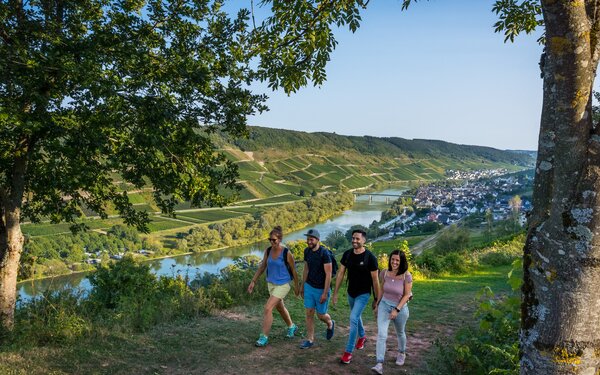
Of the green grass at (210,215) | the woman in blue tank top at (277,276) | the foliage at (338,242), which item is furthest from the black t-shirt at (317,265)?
the green grass at (210,215)

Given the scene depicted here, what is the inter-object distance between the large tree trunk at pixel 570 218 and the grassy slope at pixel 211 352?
3859 millimetres

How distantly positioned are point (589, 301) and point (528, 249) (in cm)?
39

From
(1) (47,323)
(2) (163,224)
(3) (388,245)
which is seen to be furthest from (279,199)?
(1) (47,323)

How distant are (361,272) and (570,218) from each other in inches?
153

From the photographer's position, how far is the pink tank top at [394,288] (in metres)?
5.75

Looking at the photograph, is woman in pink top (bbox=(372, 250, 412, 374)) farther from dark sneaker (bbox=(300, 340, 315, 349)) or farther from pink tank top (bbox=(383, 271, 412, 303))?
dark sneaker (bbox=(300, 340, 315, 349))

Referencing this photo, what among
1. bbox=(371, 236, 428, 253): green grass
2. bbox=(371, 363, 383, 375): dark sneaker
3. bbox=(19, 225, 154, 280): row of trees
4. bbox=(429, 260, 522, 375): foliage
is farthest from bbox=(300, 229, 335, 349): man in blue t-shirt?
bbox=(19, 225, 154, 280): row of trees

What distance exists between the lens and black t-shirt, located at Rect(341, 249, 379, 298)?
596cm

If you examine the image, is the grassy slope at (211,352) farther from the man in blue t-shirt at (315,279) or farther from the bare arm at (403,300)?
the bare arm at (403,300)

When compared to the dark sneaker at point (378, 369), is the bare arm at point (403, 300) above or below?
above

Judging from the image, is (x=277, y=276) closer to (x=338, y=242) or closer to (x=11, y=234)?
(x=11, y=234)

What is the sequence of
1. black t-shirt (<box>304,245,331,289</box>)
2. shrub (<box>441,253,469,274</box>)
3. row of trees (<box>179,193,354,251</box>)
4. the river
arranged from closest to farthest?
black t-shirt (<box>304,245,331,289</box>) → shrub (<box>441,253,469,274</box>) → the river → row of trees (<box>179,193,354,251</box>)

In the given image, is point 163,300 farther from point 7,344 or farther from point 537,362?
point 537,362

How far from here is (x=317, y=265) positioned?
641cm
